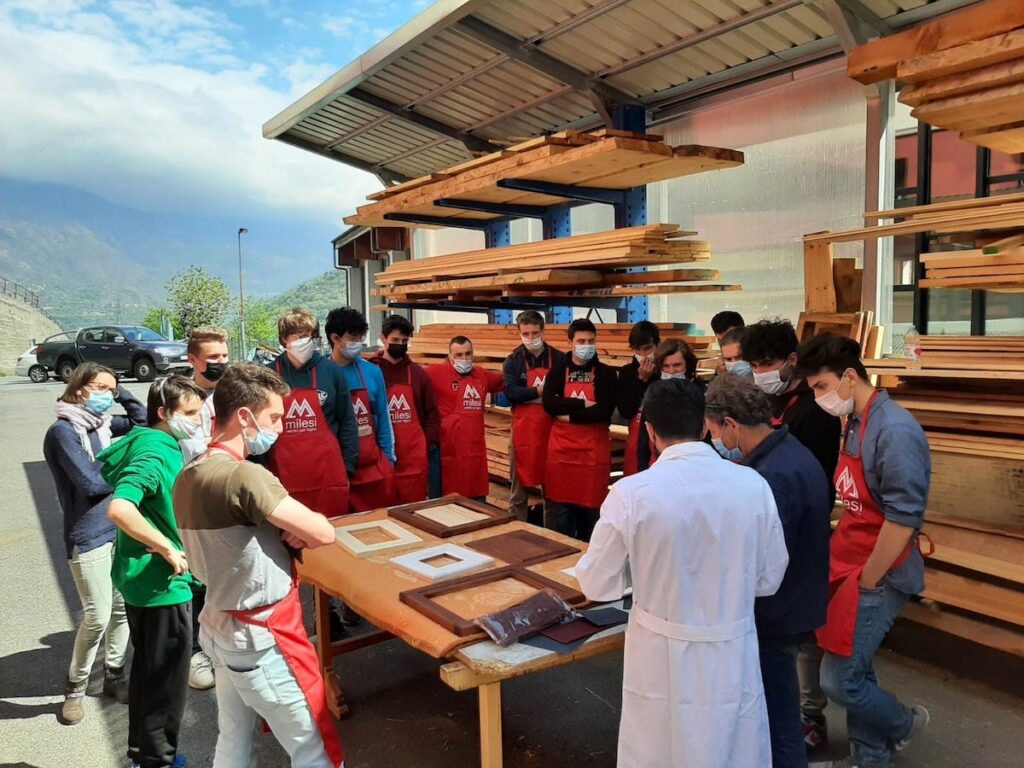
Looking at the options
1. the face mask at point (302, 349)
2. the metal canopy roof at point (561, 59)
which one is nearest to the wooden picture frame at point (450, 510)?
the face mask at point (302, 349)

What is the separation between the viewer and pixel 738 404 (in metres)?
2.56

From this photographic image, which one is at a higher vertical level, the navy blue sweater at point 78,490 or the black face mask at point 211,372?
the black face mask at point 211,372

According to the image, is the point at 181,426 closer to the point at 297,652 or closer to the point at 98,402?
the point at 98,402

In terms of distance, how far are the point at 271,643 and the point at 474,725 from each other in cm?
157

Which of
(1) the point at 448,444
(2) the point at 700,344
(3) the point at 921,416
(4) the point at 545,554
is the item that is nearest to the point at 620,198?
(2) the point at 700,344

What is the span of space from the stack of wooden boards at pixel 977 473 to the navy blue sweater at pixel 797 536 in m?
2.10

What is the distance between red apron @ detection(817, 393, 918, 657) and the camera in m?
2.91

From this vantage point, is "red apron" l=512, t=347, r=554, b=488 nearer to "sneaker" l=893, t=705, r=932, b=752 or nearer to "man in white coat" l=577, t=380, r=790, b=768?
"sneaker" l=893, t=705, r=932, b=752

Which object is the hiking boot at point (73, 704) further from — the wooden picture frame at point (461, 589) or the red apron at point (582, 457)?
the red apron at point (582, 457)

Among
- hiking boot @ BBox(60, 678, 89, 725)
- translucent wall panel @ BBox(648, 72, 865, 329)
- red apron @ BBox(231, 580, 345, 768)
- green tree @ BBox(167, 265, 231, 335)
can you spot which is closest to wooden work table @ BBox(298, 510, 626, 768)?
red apron @ BBox(231, 580, 345, 768)

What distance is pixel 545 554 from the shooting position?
3.39 meters

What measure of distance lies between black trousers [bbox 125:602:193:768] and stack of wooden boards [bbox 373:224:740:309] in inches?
148

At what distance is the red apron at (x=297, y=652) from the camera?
2.46 meters

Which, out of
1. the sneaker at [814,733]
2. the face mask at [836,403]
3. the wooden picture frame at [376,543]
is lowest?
the sneaker at [814,733]
